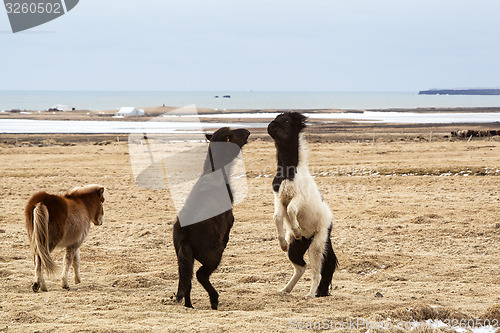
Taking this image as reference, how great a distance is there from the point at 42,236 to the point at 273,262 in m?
3.76

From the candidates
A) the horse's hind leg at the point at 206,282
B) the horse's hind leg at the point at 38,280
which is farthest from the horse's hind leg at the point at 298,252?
the horse's hind leg at the point at 38,280

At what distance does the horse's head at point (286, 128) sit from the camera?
671cm

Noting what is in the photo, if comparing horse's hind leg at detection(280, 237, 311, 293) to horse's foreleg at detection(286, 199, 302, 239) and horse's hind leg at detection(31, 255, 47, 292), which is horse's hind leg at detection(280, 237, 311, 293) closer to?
horse's foreleg at detection(286, 199, 302, 239)

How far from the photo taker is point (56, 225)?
721 centimetres

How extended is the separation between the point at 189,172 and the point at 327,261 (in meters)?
15.5

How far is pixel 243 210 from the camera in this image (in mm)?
14047

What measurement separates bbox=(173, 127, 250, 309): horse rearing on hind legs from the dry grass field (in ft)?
1.34

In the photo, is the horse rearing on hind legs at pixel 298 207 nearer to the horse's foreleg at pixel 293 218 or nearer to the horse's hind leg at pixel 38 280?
the horse's foreleg at pixel 293 218

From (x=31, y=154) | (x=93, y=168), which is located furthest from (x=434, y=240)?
(x=31, y=154)

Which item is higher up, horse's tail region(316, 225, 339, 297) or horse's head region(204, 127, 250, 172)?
horse's head region(204, 127, 250, 172)

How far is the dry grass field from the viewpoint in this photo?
5699mm

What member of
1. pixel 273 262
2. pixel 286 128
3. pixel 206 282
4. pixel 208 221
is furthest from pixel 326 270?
pixel 273 262

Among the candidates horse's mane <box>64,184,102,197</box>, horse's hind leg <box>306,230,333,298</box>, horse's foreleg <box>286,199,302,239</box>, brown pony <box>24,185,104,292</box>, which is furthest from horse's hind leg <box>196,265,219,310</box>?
horse's mane <box>64,184,102,197</box>

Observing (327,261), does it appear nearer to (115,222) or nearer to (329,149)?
(115,222)
